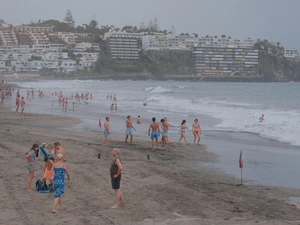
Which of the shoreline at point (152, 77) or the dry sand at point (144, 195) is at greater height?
the dry sand at point (144, 195)

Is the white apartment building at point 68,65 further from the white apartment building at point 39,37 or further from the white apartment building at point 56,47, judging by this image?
the white apartment building at point 39,37

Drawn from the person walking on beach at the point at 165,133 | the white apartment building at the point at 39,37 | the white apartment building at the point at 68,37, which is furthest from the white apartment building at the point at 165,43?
the person walking on beach at the point at 165,133

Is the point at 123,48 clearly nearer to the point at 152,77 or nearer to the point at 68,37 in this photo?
the point at 152,77

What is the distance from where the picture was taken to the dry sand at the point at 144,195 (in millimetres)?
8758

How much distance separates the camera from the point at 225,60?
606 ft

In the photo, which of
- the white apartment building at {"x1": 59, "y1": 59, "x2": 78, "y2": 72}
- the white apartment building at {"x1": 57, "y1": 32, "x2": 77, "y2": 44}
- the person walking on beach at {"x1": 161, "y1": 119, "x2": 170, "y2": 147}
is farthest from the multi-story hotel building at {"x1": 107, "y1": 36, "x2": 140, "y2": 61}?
the person walking on beach at {"x1": 161, "y1": 119, "x2": 170, "y2": 147}

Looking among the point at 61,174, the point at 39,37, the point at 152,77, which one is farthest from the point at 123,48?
the point at 61,174

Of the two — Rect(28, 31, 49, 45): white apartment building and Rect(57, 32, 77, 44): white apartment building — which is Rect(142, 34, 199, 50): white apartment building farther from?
Rect(28, 31, 49, 45): white apartment building

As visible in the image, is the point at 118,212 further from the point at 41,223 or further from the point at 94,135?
the point at 94,135

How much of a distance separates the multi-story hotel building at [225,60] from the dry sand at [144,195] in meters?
160

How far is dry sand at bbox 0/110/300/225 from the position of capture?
876 cm

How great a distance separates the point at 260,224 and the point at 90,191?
3683 millimetres

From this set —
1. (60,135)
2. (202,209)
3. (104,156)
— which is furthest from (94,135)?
(202,209)

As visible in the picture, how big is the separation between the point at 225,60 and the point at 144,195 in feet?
583
